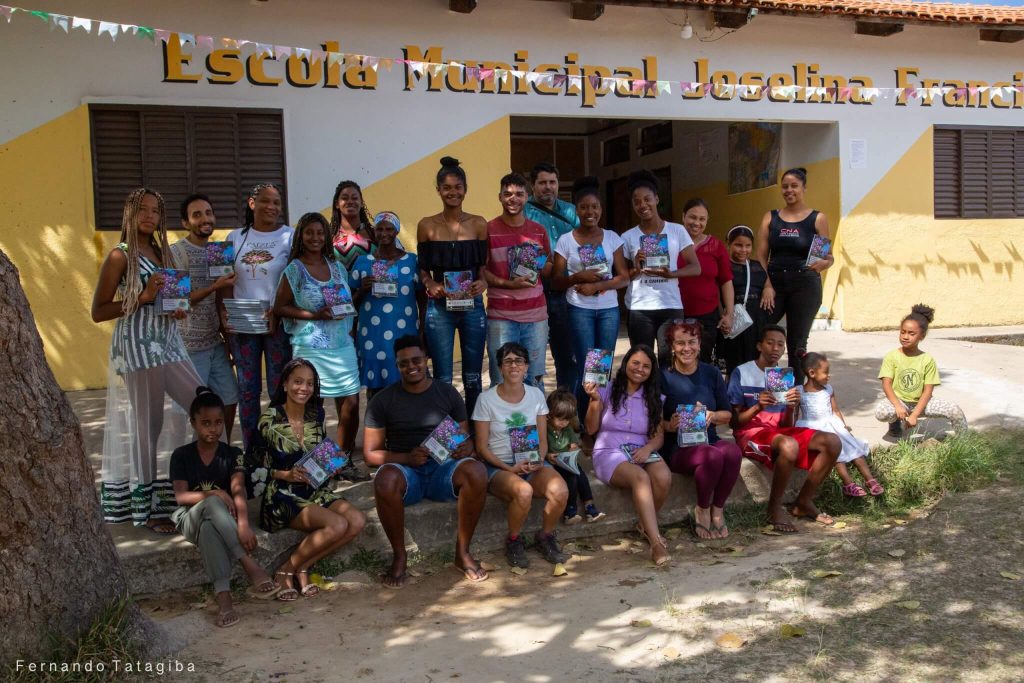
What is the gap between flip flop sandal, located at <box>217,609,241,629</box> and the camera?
4.05 meters

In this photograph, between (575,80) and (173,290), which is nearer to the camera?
(173,290)

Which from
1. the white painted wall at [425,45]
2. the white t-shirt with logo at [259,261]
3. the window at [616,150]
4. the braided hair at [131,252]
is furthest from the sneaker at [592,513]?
the window at [616,150]

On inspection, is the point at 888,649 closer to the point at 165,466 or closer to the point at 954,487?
the point at 954,487

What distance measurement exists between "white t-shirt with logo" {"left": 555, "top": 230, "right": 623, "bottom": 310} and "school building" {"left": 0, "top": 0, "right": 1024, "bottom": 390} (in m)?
3.40

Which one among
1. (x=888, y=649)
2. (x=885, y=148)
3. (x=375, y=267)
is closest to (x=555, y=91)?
(x=885, y=148)

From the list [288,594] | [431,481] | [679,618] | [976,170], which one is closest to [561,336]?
[431,481]

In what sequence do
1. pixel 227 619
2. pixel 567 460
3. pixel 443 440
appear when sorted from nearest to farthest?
1. pixel 227 619
2. pixel 443 440
3. pixel 567 460

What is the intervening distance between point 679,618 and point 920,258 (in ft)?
29.6

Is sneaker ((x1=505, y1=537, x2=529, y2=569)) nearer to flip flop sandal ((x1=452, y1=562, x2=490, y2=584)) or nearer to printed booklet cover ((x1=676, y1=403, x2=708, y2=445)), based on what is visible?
flip flop sandal ((x1=452, y1=562, x2=490, y2=584))

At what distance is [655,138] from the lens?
14469 millimetres

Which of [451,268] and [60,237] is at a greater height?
[60,237]

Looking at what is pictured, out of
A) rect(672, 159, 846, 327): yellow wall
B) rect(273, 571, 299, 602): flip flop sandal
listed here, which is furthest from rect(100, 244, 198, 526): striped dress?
rect(672, 159, 846, 327): yellow wall

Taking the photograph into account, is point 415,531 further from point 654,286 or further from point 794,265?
point 794,265

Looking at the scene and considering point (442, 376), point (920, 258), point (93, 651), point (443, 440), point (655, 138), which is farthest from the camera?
point (655, 138)
